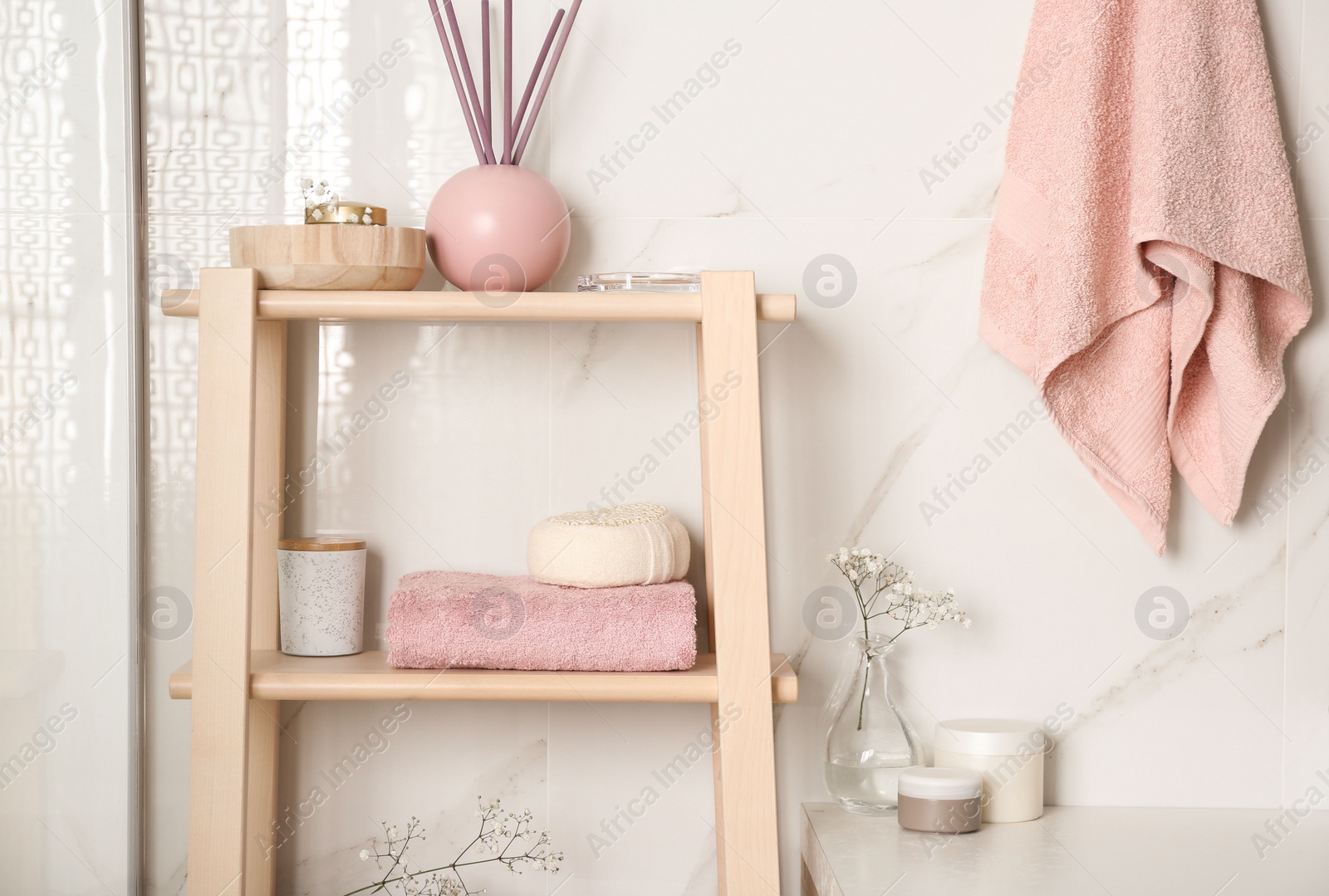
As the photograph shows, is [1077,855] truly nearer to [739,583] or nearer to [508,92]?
[739,583]

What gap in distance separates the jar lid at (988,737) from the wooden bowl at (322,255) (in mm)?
657

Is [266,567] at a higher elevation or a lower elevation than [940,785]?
higher

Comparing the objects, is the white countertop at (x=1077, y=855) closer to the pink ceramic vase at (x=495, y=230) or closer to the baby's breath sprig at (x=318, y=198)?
the pink ceramic vase at (x=495, y=230)

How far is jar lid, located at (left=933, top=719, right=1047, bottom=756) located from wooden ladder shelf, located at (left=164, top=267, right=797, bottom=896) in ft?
0.74

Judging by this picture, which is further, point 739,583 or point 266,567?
point 266,567

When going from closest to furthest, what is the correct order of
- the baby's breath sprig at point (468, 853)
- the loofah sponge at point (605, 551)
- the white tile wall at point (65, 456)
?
the white tile wall at point (65, 456)
the loofah sponge at point (605, 551)
the baby's breath sprig at point (468, 853)

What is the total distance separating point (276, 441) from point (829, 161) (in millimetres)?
600

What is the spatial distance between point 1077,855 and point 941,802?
12 cm

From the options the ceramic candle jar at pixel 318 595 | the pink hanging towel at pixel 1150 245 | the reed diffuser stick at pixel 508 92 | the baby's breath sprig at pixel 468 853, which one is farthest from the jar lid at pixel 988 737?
the reed diffuser stick at pixel 508 92

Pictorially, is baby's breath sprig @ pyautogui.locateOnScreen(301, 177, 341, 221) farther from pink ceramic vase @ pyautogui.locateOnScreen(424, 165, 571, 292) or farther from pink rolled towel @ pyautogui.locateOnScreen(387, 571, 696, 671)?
pink rolled towel @ pyautogui.locateOnScreen(387, 571, 696, 671)

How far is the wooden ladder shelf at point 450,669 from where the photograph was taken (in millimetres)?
832

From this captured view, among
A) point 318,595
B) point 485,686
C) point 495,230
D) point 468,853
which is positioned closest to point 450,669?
point 485,686

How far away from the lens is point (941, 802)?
917mm

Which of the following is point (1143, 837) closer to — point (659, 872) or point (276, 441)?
point (659, 872)
